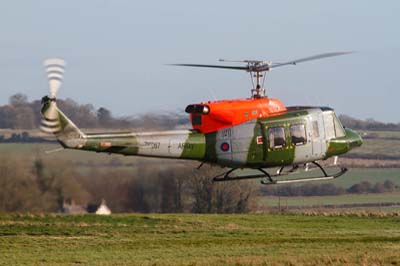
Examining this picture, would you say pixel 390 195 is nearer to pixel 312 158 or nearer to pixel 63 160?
pixel 63 160

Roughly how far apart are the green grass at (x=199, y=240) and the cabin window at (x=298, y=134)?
3.16 meters

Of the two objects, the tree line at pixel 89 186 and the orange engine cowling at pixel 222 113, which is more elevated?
the orange engine cowling at pixel 222 113

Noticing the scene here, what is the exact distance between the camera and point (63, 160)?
148 ft

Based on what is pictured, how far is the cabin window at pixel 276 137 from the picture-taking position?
117 feet

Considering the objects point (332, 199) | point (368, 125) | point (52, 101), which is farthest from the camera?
point (368, 125)

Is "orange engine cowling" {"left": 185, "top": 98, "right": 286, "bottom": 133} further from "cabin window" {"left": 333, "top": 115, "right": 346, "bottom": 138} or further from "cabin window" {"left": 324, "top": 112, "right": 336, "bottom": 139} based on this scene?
"cabin window" {"left": 333, "top": 115, "right": 346, "bottom": 138}

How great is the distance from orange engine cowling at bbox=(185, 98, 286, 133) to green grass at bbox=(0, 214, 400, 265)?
3668 millimetres

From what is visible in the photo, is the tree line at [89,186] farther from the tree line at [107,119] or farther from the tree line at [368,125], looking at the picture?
the tree line at [368,125]

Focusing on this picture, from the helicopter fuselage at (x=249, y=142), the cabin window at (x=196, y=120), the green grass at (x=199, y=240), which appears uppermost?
the cabin window at (x=196, y=120)

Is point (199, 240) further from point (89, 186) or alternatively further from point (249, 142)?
point (89, 186)

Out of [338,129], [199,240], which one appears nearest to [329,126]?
[338,129]

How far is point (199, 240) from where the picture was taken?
1532 inches

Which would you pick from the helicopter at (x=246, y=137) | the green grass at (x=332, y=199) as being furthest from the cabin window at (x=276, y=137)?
the green grass at (x=332, y=199)

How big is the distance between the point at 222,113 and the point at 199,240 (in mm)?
5607
